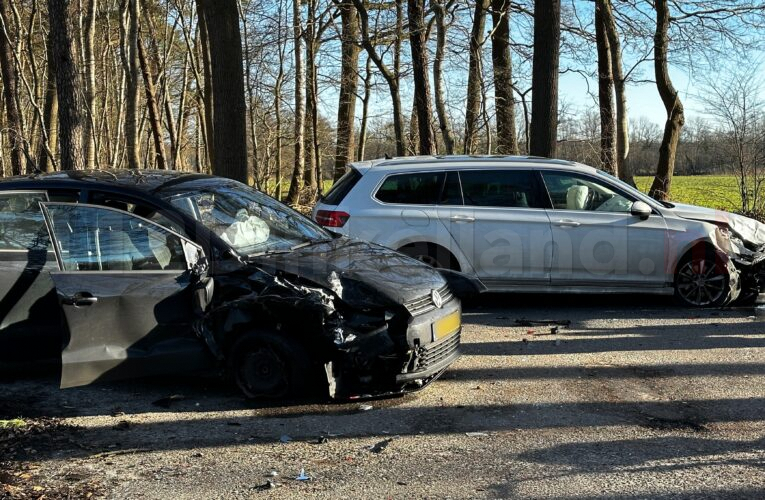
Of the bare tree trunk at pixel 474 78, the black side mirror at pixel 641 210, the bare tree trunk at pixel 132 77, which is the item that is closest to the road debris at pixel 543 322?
the black side mirror at pixel 641 210

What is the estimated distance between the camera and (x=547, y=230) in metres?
8.38

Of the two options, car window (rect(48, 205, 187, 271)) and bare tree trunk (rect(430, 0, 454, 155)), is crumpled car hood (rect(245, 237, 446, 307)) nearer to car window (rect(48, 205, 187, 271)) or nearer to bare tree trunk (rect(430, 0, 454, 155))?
car window (rect(48, 205, 187, 271))

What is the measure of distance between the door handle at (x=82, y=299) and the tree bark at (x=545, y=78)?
32.8 feet

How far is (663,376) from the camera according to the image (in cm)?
592

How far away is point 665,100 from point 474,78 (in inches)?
207

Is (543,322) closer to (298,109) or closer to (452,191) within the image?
(452,191)

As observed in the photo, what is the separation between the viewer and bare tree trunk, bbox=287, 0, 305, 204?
2125 cm

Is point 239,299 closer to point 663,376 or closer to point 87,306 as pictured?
point 87,306

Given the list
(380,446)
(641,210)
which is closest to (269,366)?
(380,446)

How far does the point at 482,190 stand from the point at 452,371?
311 centimetres

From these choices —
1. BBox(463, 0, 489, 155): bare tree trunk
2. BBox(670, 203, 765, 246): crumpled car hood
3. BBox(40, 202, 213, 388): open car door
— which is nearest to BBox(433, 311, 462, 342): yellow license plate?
BBox(40, 202, 213, 388): open car door

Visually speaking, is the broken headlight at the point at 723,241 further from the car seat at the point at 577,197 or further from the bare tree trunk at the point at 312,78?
the bare tree trunk at the point at 312,78

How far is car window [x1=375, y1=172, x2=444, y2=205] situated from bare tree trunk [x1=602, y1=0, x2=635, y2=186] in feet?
38.4

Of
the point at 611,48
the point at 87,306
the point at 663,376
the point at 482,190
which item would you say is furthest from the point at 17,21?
the point at 663,376
